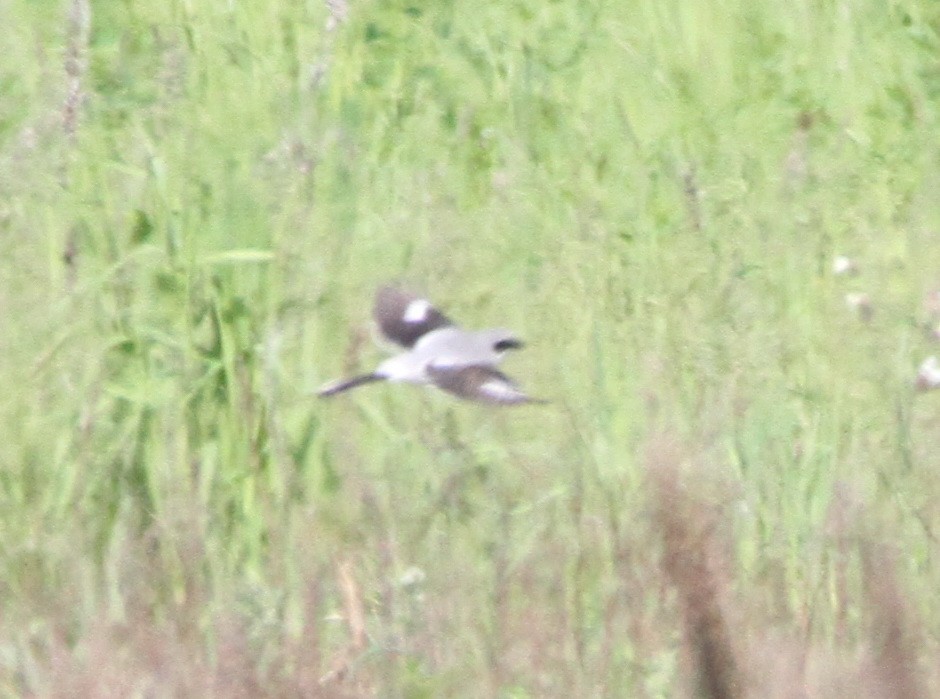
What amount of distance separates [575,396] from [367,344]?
1.16 feet

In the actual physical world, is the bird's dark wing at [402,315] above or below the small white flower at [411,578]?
above

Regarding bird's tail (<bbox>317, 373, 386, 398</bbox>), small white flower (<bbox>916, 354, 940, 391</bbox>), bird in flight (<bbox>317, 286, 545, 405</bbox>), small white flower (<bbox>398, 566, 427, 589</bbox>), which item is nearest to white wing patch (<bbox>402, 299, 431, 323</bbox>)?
bird in flight (<bbox>317, 286, 545, 405</bbox>)

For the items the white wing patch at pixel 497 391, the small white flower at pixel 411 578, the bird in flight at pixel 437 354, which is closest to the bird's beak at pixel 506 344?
the bird in flight at pixel 437 354

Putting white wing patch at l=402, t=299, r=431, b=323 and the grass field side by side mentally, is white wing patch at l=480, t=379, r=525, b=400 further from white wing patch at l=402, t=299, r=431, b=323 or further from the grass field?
white wing patch at l=402, t=299, r=431, b=323

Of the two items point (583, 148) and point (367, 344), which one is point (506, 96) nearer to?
point (583, 148)

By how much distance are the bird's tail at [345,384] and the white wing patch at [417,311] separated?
0.37ft

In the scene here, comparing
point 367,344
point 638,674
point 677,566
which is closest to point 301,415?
point 367,344

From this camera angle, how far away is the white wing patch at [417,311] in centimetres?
351

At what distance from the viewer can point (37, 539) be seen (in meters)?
3.09

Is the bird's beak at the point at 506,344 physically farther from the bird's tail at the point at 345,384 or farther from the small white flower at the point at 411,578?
the small white flower at the point at 411,578

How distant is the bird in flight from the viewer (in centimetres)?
327

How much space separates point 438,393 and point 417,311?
0.15 m

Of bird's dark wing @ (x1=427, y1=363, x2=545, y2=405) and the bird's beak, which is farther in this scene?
the bird's beak

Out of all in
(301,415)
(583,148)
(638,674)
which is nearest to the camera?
(638,674)
